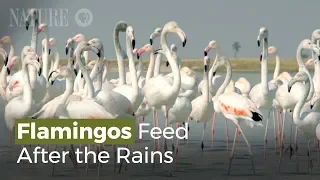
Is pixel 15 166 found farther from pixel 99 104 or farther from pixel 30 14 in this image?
pixel 30 14

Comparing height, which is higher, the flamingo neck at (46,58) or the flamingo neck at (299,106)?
Result: the flamingo neck at (46,58)

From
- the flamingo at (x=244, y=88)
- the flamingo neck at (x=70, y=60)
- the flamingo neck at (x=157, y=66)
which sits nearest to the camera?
the flamingo neck at (x=70, y=60)

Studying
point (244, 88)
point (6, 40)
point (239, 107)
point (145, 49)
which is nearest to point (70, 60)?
point (145, 49)

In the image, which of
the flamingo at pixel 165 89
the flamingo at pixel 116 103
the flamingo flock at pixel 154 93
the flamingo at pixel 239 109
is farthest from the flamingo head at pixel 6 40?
the flamingo at pixel 239 109

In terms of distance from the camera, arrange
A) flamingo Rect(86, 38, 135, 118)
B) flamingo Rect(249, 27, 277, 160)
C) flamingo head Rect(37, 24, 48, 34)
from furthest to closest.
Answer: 1. flamingo head Rect(37, 24, 48, 34)
2. flamingo Rect(249, 27, 277, 160)
3. flamingo Rect(86, 38, 135, 118)

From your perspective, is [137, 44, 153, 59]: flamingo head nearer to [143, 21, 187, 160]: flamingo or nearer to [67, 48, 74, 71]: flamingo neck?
[67, 48, 74, 71]: flamingo neck

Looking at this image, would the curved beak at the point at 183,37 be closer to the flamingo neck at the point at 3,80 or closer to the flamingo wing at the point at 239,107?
the flamingo wing at the point at 239,107

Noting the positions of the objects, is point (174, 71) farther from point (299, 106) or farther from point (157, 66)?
point (157, 66)

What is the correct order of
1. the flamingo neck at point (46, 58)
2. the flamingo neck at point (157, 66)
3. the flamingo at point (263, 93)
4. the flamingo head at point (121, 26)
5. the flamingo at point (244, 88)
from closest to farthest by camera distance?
1. the flamingo head at point (121, 26)
2. the flamingo at point (263, 93)
3. the flamingo neck at point (157, 66)
4. the flamingo at point (244, 88)
5. the flamingo neck at point (46, 58)

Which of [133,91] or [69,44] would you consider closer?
[133,91]

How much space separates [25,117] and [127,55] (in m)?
2.31

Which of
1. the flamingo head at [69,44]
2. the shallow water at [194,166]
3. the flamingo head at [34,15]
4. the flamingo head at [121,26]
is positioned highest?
the flamingo head at [34,15]

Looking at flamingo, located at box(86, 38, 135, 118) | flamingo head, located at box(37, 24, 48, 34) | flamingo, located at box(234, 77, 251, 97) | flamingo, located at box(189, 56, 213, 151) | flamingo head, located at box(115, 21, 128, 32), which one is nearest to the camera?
flamingo, located at box(86, 38, 135, 118)

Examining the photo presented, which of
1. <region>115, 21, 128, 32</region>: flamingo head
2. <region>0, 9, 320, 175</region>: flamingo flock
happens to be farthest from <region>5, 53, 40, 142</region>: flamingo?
<region>115, 21, 128, 32</region>: flamingo head
